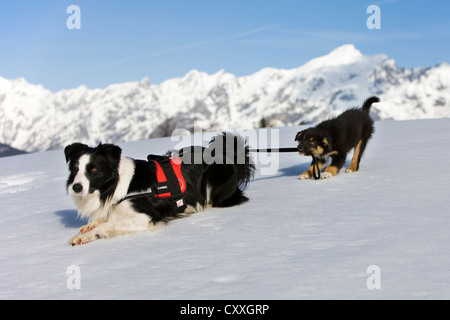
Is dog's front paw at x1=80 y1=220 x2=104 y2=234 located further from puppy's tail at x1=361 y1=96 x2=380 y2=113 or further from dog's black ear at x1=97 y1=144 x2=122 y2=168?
puppy's tail at x1=361 y1=96 x2=380 y2=113

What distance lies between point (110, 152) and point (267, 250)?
6.00 feet

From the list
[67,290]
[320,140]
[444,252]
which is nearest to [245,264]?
[67,290]

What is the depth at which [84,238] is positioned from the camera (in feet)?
12.5

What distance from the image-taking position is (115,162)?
407 cm

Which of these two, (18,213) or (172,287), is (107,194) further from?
(18,213)

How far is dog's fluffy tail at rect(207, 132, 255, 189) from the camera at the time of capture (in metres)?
5.21

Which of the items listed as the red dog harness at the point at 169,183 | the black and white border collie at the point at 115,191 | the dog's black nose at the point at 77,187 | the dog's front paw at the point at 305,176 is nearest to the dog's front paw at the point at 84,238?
the black and white border collie at the point at 115,191

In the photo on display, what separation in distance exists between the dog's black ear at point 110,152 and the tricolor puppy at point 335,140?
3.01 metres

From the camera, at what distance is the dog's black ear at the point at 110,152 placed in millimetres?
4004

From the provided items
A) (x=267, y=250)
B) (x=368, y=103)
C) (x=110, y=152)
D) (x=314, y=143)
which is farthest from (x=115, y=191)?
(x=368, y=103)

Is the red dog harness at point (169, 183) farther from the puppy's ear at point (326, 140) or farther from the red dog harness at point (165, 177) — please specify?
the puppy's ear at point (326, 140)

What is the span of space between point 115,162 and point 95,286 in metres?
1.63

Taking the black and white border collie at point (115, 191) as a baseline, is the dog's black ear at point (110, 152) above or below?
above

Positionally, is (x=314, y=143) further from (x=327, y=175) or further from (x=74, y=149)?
(x=74, y=149)
